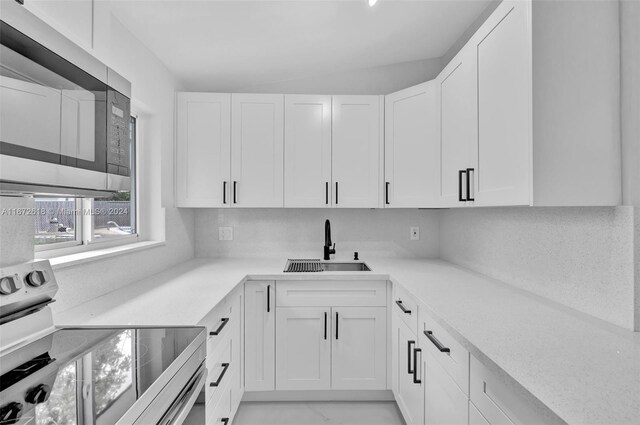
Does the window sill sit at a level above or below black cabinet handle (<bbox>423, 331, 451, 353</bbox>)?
above

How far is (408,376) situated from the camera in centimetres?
175

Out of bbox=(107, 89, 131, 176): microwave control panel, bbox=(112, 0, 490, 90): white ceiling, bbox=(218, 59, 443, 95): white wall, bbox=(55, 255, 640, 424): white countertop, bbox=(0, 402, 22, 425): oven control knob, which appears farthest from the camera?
bbox=(218, 59, 443, 95): white wall

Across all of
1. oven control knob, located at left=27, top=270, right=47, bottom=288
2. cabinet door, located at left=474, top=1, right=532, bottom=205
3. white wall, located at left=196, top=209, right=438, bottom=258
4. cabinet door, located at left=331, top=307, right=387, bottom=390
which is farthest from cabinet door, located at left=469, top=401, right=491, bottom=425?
white wall, located at left=196, top=209, right=438, bottom=258

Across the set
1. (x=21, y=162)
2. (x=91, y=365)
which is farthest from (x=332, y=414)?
(x=21, y=162)

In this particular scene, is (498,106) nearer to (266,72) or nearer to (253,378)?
(266,72)

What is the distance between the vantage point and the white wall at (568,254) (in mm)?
1096

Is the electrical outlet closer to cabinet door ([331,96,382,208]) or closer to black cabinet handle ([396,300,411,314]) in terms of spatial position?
cabinet door ([331,96,382,208])

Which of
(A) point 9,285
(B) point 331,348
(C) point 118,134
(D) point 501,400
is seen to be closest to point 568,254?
(D) point 501,400

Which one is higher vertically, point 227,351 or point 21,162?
point 21,162

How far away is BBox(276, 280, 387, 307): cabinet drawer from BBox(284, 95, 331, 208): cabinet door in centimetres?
63

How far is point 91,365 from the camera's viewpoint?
0.83 m

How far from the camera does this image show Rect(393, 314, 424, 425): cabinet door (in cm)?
159

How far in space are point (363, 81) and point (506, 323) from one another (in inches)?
86.7

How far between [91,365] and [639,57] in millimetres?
1926
